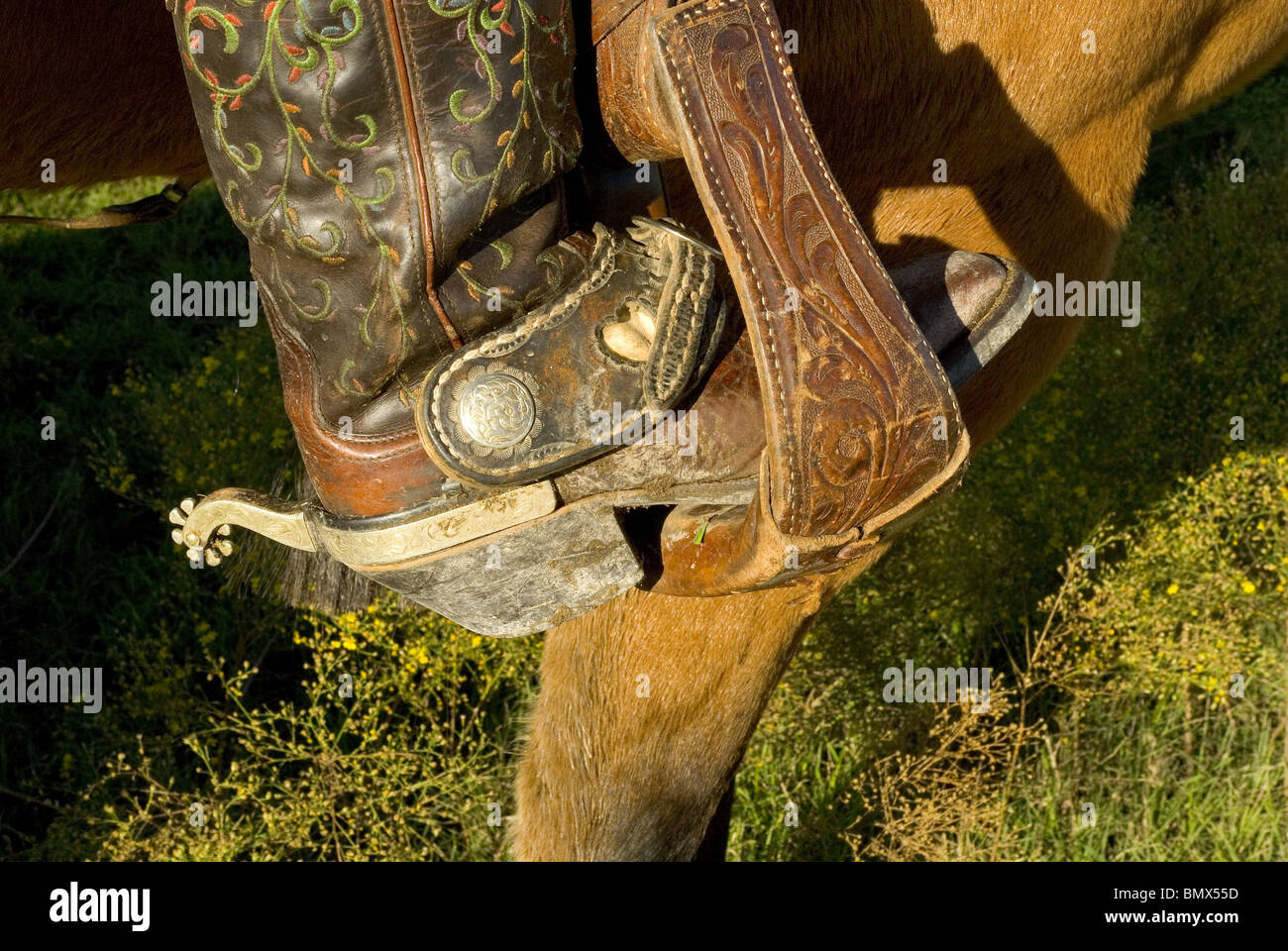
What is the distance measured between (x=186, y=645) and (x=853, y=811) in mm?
1764

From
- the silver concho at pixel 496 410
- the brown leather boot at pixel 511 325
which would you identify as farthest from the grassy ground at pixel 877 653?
the silver concho at pixel 496 410

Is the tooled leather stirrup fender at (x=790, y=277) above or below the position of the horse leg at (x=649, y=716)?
above

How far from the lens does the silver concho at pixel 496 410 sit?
1330mm

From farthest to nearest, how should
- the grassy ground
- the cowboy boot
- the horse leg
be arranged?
1. the grassy ground
2. the horse leg
3. the cowboy boot

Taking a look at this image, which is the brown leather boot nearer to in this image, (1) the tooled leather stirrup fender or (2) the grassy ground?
(1) the tooled leather stirrup fender

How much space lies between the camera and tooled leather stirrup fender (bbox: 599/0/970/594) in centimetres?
132

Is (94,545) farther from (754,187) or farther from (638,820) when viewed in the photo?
(754,187)

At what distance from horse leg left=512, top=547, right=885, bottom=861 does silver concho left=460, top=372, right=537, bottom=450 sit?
772mm

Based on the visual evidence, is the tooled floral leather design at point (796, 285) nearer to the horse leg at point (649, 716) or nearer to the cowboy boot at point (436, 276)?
the cowboy boot at point (436, 276)

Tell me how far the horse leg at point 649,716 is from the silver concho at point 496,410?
772 millimetres

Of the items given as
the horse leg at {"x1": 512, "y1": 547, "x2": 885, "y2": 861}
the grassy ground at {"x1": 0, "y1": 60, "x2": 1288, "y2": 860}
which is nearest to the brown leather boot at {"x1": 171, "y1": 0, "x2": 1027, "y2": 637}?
the horse leg at {"x1": 512, "y1": 547, "x2": 885, "y2": 861}

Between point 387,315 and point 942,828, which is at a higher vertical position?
point 387,315

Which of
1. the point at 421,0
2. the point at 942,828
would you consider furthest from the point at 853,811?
the point at 421,0

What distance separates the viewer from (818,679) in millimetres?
3408
